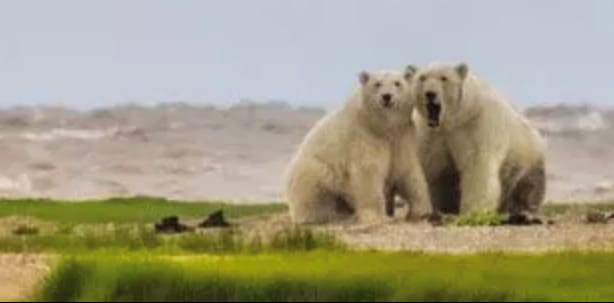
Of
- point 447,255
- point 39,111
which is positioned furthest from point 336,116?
point 39,111

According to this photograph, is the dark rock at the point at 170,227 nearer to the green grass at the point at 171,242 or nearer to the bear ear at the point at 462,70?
the green grass at the point at 171,242

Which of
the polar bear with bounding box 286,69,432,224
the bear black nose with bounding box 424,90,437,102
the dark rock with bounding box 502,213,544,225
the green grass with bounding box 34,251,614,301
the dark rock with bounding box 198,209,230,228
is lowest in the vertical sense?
the green grass with bounding box 34,251,614,301

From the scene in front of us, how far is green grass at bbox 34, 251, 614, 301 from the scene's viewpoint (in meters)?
17.1

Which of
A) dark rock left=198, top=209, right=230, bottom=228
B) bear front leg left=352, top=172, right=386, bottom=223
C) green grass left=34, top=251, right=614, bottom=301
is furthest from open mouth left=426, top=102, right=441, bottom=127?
green grass left=34, top=251, right=614, bottom=301

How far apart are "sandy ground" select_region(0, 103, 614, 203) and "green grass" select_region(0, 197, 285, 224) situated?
7.45 meters

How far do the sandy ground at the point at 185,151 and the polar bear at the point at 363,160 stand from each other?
17082 mm

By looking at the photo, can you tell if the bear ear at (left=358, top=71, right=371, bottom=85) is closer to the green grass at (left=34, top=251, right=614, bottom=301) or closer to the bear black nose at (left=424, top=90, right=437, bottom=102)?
→ the bear black nose at (left=424, top=90, right=437, bottom=102)

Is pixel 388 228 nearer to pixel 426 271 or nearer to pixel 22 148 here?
pixel 426 271

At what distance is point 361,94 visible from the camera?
28562 mm

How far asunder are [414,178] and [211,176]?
25.9 meters

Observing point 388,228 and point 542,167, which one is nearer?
point 388,228

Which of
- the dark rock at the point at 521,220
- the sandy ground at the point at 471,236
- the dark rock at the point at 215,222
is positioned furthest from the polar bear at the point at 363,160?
the dark rock at the point at 521,220

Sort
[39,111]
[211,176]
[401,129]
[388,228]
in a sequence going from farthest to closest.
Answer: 1. [39,111]
2. [211,176]
3. [401,129]
4. [388,228]

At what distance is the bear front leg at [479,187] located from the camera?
28672 millimetres
